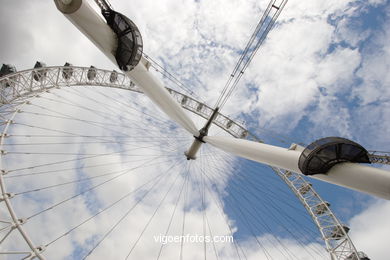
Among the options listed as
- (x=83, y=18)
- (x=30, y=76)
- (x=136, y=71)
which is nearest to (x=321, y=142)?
(x=136, y=71)

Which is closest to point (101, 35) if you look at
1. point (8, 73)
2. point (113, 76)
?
point (8, 73)

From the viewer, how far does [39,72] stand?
876 inches

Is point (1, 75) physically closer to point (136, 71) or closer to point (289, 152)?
point (136, 71)

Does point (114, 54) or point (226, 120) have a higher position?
point (226, 120)

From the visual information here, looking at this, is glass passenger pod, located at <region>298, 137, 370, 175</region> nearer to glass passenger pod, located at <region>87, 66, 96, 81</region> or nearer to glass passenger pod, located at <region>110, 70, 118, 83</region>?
glass passenger pod, located at <region>87, 66, 96, 81</region>

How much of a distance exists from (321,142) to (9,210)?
17867 millimetres

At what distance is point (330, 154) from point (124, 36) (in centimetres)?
952

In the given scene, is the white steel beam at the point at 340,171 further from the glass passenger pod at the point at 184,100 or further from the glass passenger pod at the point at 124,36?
the glass passenger pod at the point at 184,100

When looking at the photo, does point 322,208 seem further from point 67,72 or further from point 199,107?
point 67,72

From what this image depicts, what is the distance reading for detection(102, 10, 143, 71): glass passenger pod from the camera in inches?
Result: 364

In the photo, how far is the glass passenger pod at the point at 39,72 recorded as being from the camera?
21867 mm

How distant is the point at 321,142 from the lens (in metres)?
8.33

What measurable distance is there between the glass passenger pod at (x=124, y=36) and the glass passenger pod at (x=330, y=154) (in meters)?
8.32

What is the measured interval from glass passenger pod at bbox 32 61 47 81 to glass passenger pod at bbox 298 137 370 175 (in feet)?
82.4
